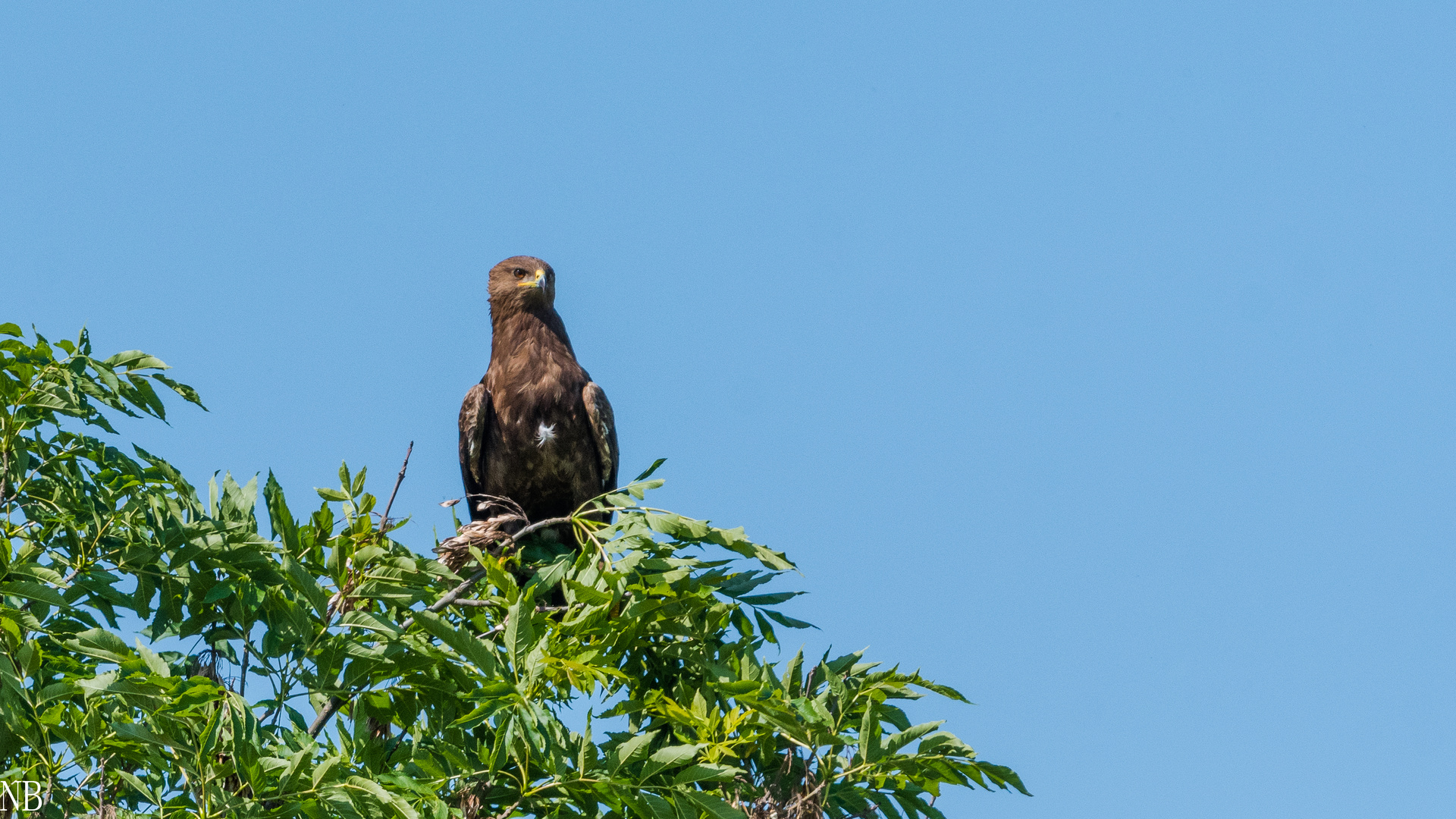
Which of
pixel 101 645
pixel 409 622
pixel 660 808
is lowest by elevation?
pixel 660 808

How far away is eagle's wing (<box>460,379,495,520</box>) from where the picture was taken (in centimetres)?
770

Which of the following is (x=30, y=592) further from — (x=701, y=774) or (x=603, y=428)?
(x=603, y=428)

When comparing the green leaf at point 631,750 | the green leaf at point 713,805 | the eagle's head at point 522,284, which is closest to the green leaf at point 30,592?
the green leaf at point 631,750

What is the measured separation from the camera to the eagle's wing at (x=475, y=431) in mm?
7703

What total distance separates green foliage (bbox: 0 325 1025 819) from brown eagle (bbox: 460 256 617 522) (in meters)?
2.69

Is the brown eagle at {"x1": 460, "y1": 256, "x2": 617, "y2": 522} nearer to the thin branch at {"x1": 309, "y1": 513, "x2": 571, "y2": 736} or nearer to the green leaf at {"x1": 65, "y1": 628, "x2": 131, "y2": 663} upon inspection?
the thin branch at {"x1": 309, "y1": 513, "x2": 571, "y2": 736}

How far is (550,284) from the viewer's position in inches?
326

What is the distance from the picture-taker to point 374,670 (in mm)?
4191

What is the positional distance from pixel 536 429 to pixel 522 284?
98 cm

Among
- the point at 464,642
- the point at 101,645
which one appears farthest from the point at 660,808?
the point at 101,645

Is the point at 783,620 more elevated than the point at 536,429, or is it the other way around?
the point at 536,429

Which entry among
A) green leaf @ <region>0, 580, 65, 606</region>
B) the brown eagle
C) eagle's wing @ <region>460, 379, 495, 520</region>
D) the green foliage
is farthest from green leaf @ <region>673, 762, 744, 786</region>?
eagle's wing @ <region>460, 379, 495, 520</region>

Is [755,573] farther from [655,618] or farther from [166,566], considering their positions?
[166,566]

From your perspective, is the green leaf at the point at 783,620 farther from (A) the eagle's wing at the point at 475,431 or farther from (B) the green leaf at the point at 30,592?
(A) the eagle's wing at the point at 475,431
